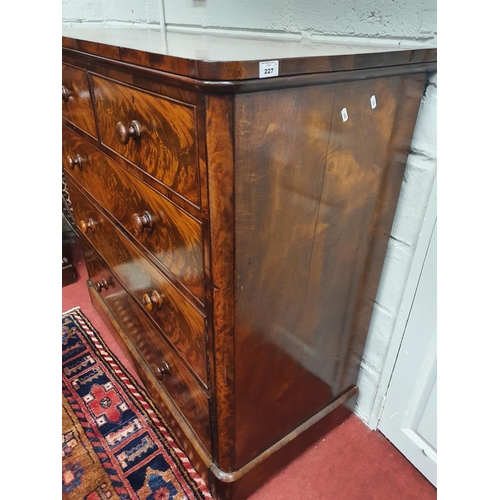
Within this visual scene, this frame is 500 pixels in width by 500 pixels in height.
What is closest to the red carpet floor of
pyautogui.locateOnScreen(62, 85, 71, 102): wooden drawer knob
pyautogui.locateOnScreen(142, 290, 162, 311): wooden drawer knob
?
pyautogui.locateOnScreen(142, 290, 162, 311): wooden drawer knob

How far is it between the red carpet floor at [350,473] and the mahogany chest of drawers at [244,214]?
5 centimetres

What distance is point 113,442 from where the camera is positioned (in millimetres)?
1250

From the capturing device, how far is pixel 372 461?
3.99 feet

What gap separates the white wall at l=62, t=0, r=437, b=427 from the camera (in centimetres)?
86

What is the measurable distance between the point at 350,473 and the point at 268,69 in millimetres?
1125

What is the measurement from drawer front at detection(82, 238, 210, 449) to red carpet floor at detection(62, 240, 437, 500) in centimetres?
30

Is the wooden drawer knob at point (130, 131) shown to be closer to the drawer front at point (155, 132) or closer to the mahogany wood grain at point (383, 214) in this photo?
the drawer front at point (155, 132)

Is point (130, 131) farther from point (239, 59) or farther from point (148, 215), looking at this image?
point (239, 59)

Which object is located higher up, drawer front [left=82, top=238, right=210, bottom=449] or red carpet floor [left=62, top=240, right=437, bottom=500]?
drawer front [left=82, top=238, right=210, bottom=449]

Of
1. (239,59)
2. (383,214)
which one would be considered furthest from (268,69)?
(383,214)

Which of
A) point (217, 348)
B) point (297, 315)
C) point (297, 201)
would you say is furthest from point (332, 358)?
point (297, 201)

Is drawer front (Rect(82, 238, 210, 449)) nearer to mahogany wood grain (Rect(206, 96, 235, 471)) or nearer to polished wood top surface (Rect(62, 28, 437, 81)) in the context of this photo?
mahogany wood grain (Rect(206, 96, 235, 471))

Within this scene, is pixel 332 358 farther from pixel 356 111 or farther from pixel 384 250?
pixel 356 111

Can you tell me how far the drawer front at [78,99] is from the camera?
0.99 m
